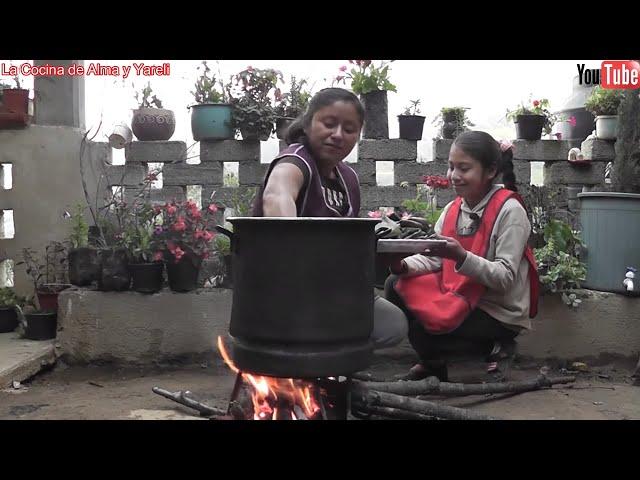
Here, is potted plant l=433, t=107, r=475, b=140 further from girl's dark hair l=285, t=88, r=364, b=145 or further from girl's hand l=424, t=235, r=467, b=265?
girl's dark hair l=285, t=88, r=364, b=145

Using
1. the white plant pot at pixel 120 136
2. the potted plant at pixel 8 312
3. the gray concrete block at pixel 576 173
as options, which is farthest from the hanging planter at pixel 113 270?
the gray concrete block at pixel 576 173

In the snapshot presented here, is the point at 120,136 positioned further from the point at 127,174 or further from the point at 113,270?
the point at 113,270

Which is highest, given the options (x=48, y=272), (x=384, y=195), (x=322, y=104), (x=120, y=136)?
(x=120, y=136)

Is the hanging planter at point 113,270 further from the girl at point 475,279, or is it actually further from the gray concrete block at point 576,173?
the gray concrete block at point 576,173

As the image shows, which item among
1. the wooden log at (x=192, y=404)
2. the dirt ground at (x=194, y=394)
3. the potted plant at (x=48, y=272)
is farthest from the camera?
the potted plant at (x=48, y=272)

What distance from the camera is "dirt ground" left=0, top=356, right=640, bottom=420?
300 centimetres

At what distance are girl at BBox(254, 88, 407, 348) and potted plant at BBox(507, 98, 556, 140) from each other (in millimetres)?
2654

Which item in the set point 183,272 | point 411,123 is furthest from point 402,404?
point 411,123

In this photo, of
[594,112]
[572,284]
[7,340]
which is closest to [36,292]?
[7,340]

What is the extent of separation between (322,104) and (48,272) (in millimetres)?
3012

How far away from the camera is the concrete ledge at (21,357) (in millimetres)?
3469

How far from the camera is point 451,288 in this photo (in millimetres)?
3111

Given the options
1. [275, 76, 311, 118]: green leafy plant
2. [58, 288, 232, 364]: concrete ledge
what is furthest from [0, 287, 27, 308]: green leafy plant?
[275, 76, 311, 118]: green leafy plant

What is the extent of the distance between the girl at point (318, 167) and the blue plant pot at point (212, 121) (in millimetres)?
2193
